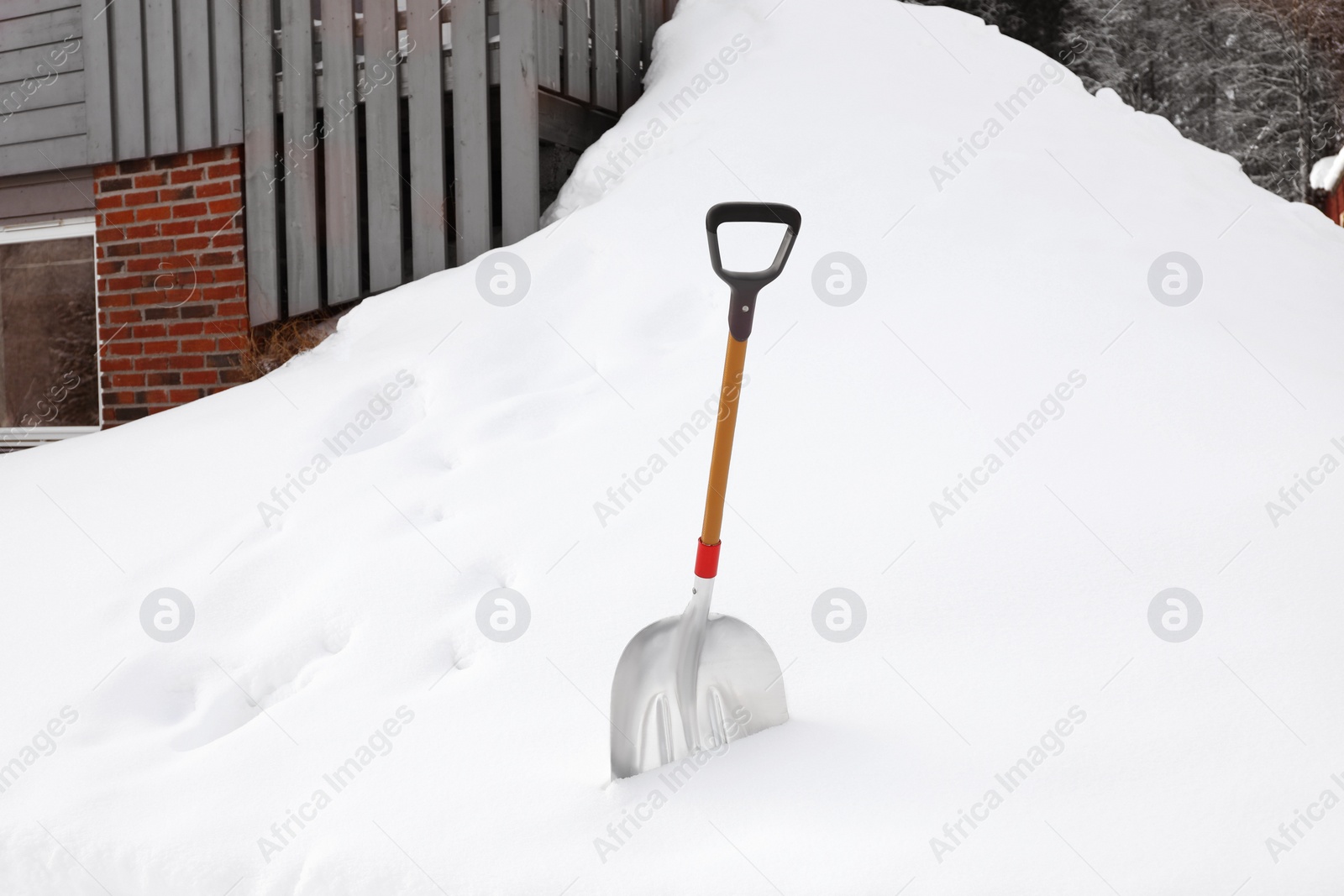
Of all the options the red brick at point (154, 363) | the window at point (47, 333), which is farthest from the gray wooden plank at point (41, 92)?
the red brick at point (154, 363)

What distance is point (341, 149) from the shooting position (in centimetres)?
377

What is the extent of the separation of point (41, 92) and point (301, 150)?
1888 mm

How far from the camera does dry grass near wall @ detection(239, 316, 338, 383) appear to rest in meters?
3.86

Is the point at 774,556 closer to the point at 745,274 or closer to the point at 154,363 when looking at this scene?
the point at 745,274

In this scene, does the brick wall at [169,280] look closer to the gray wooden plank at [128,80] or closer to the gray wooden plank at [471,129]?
the gray wooden plank at [128,80]

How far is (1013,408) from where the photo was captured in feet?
7.34

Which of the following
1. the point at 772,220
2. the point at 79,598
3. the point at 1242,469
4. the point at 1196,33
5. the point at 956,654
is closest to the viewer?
the point at 772,220

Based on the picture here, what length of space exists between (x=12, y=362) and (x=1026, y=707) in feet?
17.8

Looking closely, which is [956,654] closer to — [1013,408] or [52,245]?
[1013,408]

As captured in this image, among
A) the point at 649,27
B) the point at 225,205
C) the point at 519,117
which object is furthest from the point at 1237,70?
the point at 225,205

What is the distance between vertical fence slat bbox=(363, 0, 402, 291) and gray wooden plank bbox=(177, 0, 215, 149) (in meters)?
0.89

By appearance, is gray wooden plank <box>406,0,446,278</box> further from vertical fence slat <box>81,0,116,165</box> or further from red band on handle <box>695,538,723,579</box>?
red band on handle <box>695,538,723,579</box>

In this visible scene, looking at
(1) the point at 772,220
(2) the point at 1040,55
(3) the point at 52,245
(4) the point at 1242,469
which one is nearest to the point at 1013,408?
(4) the point at 1242,469

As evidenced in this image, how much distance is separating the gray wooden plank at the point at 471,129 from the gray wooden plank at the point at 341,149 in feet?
1.56
